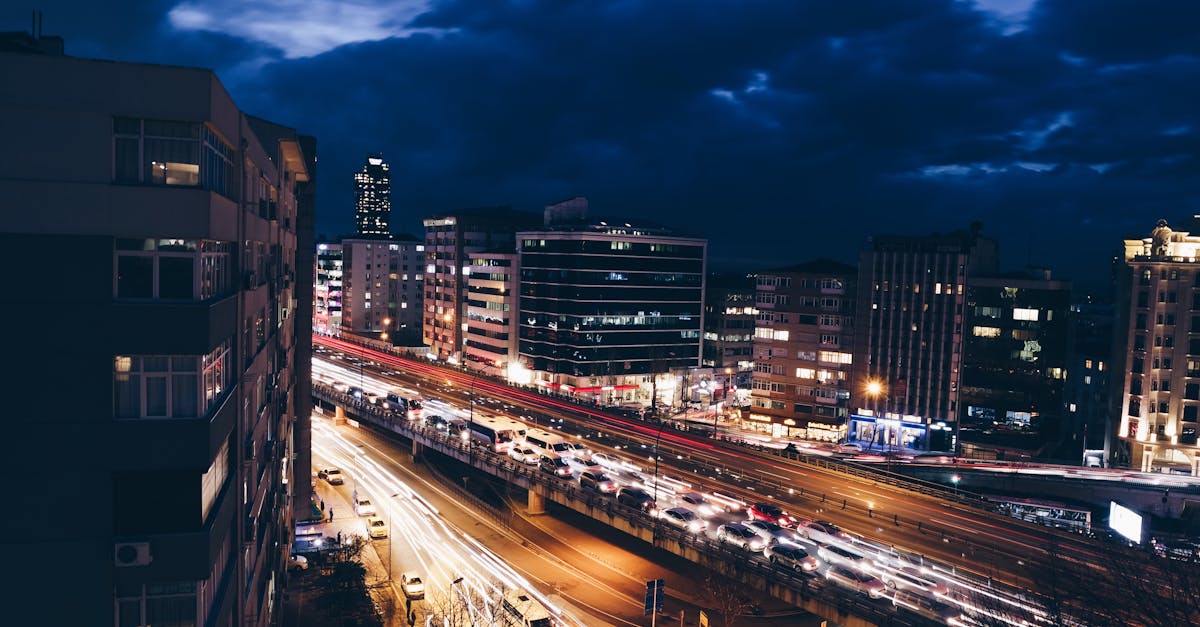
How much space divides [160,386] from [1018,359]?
100201 mm

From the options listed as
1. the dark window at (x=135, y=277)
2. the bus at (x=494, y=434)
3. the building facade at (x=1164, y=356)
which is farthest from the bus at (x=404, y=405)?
the building facade at (x=1164, y=356)

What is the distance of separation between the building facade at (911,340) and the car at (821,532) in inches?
1806

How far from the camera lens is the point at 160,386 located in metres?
17.9

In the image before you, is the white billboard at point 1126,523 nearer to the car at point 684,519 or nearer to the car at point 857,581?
the car at point 857,581

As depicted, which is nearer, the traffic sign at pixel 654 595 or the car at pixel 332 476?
the traffic sign at pixel 654 595

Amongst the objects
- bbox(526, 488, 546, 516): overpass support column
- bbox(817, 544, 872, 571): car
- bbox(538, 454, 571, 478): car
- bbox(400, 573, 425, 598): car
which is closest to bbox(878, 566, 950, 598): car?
bbox(817, 544, 872, 571): car

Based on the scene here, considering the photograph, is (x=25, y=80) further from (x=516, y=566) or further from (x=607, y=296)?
(x=607, y=296)

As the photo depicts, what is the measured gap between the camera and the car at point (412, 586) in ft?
156

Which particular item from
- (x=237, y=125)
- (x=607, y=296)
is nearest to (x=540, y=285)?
(x=607, y=296)

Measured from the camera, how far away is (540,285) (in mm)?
117125

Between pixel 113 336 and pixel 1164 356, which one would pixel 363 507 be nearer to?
pixel 113 336

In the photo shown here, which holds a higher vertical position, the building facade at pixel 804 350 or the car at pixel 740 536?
the building facade at pixel 804 350

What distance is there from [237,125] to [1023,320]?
97.7m

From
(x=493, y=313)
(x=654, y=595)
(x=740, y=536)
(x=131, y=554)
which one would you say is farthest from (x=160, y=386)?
(x=493, y=313)
